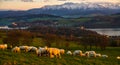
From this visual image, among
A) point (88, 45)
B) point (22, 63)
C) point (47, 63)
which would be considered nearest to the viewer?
point (22, 63)

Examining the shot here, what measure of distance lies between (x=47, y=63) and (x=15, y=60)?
98.2 inches

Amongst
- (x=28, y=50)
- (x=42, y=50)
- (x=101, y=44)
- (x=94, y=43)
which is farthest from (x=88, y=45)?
(x=42, y=50)

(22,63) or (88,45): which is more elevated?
(22,63)

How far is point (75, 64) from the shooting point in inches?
883

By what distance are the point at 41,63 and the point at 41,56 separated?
3.80 meters

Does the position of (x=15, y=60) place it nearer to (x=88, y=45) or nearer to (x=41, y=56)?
(x=41, y=56)

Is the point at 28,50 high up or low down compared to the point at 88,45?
up

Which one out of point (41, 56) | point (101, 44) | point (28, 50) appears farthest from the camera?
point (101, 44)

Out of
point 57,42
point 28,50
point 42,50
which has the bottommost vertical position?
point 57,42

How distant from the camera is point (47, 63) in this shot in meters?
21.2

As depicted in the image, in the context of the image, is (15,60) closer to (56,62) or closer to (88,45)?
(56,62)

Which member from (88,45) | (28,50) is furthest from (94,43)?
(28,50)

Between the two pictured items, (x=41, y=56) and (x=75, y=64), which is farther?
(x=41, y=56)

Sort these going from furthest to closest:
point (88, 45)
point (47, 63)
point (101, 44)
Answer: point (88, 45) → point (101, 44) → point (47, 63)
